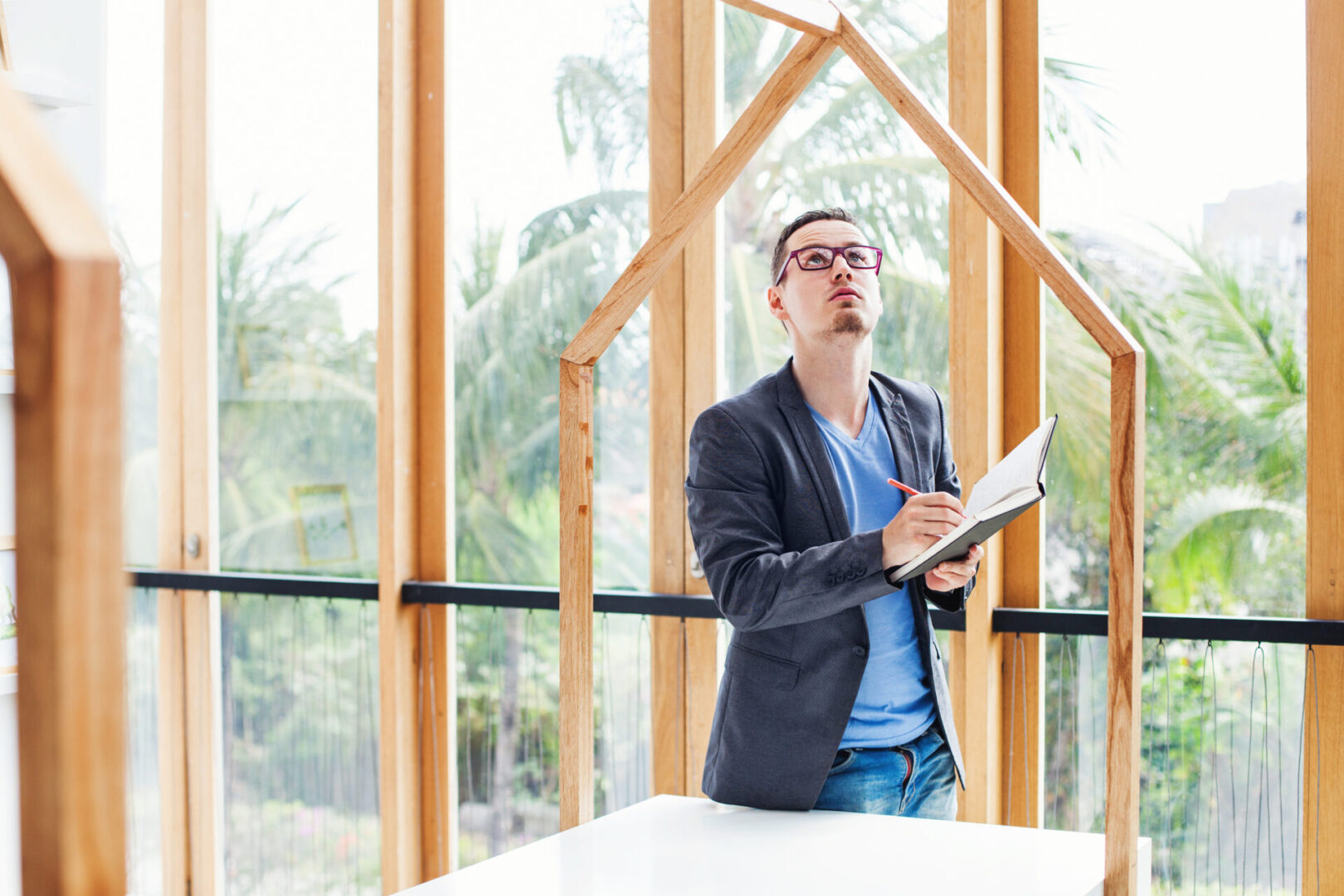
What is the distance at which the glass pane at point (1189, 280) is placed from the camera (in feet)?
7.79

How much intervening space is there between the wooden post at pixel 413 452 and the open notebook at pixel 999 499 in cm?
189

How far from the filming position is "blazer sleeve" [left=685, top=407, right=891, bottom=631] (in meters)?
1.55

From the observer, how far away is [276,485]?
3.40 metres

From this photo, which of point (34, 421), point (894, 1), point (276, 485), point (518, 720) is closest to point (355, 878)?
point (518, 720)

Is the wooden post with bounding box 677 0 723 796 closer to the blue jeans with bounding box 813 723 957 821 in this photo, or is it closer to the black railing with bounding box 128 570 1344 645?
the black railing with bounding box 128 570 1344 645

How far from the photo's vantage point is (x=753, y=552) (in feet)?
5.42

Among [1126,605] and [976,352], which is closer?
[1126,605]

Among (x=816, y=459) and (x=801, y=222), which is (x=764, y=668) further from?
(x=801, y=222)

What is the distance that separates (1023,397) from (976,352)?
0.54ft

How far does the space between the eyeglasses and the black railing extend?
0.72 metres

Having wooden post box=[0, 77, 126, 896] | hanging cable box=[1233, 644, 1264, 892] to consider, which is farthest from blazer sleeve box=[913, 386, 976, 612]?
wooden post box=[0, 77, 126, 896]

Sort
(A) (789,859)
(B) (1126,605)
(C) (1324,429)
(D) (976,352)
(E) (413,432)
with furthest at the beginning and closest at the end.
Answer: (E) (413,432)
(D) (976,352)
(C) (1324,429)
(A) (789,859)
(B) (1126,605)

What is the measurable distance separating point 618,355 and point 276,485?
1.16 metres

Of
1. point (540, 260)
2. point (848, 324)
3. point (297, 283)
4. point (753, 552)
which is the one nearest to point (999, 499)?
point (753, 552)
